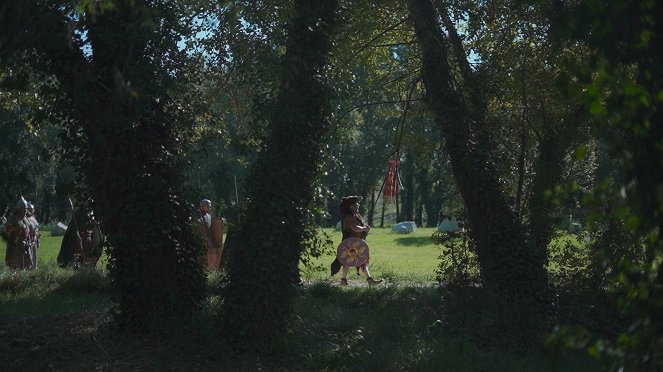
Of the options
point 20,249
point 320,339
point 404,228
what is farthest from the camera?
point 404,228

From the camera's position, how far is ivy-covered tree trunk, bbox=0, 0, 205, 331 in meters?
9.24

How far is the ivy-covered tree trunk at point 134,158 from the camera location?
9242mm

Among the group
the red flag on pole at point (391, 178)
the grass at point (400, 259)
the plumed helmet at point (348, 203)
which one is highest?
the red flag on pole at point (391, 178)

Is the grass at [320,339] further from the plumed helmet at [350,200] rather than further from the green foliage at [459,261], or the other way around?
the plumed helmet at [350,200]

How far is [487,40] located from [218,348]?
8194 mm

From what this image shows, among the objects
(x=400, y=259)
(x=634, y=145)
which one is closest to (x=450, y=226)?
(x=400, y=259)

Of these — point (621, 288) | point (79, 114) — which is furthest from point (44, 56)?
point (621, 288)

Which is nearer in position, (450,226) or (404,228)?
(450,226)

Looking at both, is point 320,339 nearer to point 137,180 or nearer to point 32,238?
point 137,180

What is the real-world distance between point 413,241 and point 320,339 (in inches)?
1293

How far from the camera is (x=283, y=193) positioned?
9523 mm

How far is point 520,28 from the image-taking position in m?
14.3

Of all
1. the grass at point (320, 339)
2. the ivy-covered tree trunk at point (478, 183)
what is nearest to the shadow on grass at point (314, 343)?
the grass at point (320, 339)

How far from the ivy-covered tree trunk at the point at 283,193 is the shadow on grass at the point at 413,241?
30.2m
